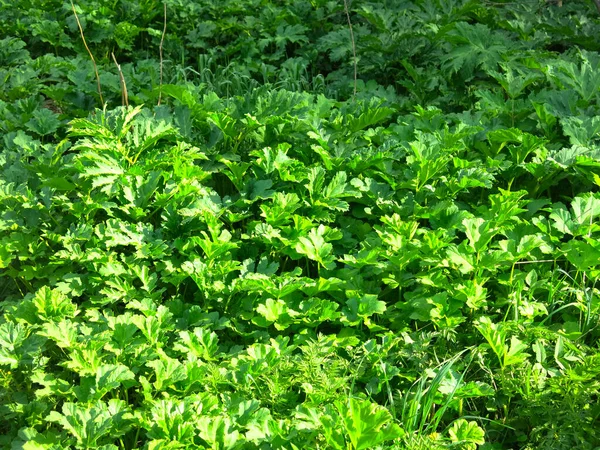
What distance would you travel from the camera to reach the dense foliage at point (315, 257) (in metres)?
2.97

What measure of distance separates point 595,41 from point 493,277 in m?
2.92

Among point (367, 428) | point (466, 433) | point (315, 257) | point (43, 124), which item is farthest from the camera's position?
point (43, 124)

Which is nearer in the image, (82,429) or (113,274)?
(82,429)

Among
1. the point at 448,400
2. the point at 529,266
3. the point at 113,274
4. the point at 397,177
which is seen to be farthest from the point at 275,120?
the point at 448,400

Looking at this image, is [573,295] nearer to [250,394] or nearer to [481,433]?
[481,433]

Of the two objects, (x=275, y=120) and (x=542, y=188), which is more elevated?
(x=275, y=120)

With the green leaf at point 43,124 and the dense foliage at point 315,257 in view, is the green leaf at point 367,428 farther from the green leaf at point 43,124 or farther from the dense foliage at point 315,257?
the green leaf at point 43,124

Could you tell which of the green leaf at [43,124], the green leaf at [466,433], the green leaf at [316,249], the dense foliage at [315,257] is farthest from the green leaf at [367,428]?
the green leaf at [43,124]

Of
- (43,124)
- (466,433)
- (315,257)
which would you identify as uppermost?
(43,124)

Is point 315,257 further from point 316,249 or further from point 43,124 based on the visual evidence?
point 43,124

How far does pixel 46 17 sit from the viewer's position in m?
6.58

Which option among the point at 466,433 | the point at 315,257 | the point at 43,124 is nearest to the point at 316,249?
the point at 315,257

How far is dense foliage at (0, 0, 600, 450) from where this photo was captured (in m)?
2.97

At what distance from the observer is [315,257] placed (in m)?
3.61
